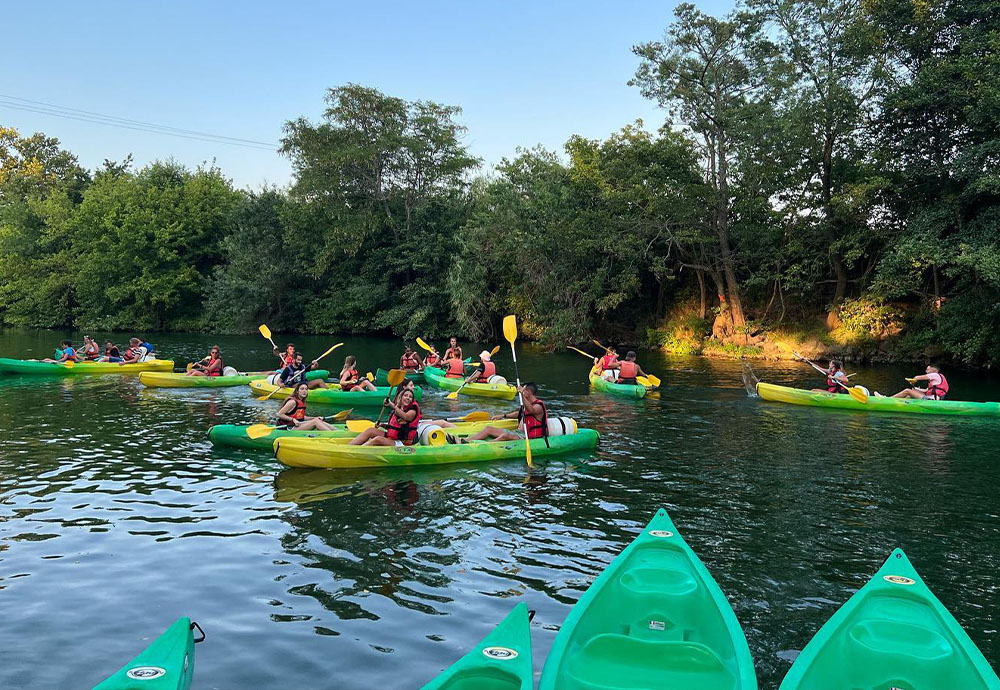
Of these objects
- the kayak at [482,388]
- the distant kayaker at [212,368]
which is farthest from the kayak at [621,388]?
the distant kayaker at [212,368]

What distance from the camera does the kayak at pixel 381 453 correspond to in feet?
31.0

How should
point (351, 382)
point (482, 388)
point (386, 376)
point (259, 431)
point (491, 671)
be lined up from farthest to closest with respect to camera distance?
point (386, 376)
point (482, 388)
point (351, 382)
point (259, 431)
point (491, 671)

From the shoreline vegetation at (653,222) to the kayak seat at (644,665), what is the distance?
17.8m

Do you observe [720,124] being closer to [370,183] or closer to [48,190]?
[370,183]

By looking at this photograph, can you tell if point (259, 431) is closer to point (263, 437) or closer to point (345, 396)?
point (263, 437)

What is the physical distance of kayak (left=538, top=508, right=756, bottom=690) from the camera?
3.81 meters

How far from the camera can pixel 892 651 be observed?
407 centimetres

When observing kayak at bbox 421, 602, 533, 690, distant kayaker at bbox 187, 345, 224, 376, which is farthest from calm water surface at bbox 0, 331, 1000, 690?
distant kayaker at bbox 187, 345, 224, 376

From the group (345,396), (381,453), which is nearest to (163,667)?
(381,453)

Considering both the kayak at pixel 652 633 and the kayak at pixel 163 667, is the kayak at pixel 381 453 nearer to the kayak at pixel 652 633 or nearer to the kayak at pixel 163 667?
the kayak at pixel 652 633

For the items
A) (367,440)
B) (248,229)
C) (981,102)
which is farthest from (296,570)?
(248,229)

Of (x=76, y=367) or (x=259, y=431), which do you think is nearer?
(x=259, y=431)

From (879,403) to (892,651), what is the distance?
11.9 metres

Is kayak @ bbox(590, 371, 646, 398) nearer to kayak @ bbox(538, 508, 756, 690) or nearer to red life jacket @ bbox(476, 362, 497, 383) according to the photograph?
red life jacket @ bbox(476, 362, 497, 383)
